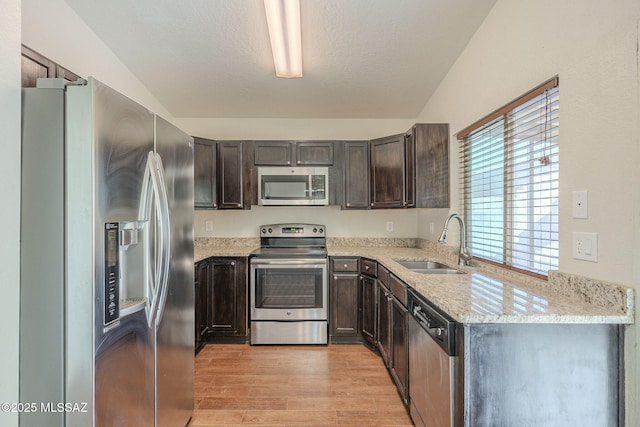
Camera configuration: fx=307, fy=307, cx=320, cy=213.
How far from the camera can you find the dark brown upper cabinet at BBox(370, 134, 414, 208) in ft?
10.1

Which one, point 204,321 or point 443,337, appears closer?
point 443,337

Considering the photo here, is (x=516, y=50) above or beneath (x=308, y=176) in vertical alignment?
above

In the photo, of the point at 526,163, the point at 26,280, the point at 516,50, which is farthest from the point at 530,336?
the point at 26,280

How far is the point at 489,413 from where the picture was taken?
117 cm

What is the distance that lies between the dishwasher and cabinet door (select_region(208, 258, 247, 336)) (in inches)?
71.4

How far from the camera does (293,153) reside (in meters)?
3.46

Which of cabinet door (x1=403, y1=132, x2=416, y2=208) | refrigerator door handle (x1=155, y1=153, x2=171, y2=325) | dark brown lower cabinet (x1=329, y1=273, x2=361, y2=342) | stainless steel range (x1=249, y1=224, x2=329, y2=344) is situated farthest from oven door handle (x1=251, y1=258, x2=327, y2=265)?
refrigerator door handle (x1=155, y1=153, x2=171, y2=325)

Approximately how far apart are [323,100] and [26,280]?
9.17ft

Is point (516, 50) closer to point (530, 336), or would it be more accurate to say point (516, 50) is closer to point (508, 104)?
point (508, 104)

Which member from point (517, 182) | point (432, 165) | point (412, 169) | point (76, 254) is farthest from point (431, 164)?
point (76, 254)

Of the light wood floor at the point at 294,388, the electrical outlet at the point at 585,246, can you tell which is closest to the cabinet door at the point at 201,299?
the light wood floor at the point at 294,388

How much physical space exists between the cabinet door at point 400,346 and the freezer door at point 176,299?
135cm

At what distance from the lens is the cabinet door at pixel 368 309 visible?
2.91 metres

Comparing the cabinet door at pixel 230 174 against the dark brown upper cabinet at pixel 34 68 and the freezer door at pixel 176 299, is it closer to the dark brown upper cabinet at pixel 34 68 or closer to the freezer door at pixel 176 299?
the freezer door at pixel 176 299
